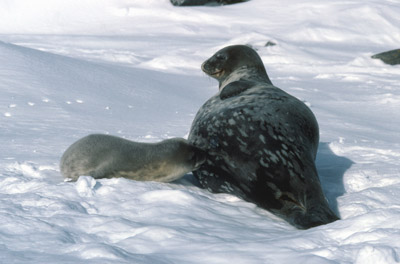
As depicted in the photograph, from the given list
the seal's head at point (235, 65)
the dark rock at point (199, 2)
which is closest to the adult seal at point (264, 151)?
the seal's head at point (235, 65)

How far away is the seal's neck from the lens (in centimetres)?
372

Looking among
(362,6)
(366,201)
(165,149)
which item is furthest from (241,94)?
(362,6)

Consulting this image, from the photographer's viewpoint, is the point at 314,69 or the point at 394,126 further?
the point at 314,69

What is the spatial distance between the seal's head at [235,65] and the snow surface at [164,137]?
1.63 ft

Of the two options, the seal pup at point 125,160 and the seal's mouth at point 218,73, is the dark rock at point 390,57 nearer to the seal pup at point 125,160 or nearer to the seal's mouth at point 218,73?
the seal's mouth at point 218,73

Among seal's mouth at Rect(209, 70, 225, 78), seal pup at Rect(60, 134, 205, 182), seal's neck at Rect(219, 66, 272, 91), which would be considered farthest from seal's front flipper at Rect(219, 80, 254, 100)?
seal's mouth at Rect(209, 70, 225, 78)

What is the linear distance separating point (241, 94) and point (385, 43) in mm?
9052

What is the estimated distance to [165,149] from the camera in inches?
109

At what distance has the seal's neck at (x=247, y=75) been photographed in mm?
3719

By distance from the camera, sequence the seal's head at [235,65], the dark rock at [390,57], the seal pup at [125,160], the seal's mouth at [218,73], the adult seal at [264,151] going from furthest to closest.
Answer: the dark rock at [390,57] → the seal's mouth at [218,73] → the seal's head at [235,65] → the seal pup at [125,160] → the adult seal at [264,151]

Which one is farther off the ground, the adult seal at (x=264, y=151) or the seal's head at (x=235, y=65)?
the seal's head at (x=235, y=65)

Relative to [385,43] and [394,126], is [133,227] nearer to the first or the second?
[394,126]

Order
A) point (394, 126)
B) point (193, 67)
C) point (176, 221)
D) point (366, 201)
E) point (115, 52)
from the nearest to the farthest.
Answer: point (176, 221) → point (366, 201) → point (394, 126) → point (193, 67) → point (115, 52)

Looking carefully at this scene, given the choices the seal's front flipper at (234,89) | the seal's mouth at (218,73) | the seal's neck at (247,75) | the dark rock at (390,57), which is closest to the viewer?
the seal's front flipper at (234,89)
